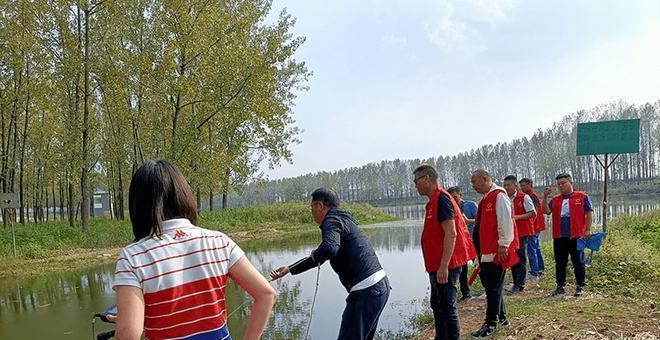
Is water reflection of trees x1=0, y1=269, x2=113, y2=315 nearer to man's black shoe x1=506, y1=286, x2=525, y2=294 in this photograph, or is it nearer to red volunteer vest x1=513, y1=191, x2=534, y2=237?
man's black shoe x1=506, y1=286, x2=525, y2=294

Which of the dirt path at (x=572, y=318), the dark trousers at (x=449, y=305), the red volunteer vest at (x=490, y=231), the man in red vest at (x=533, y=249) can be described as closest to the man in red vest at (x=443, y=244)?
A: the dark trousers at (x=449, y=305)

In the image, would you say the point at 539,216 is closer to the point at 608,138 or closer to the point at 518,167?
the point at 608,138

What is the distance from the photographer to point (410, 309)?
7090mm

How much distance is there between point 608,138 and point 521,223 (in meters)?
3.60

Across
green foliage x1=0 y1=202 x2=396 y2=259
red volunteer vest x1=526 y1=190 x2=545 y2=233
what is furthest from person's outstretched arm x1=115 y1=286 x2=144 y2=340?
green foliage x1=0 y1=202 x2=396 y2=259

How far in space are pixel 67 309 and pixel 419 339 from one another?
6247mm

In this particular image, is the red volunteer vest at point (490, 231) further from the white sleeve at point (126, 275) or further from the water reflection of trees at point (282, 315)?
the white sleeve at point (126, 275)

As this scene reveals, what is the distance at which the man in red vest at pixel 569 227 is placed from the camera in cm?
651

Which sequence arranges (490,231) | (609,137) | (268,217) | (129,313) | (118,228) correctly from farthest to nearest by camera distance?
(268,217)
(118,228)
(609,137)
(490,231)
(129,313)

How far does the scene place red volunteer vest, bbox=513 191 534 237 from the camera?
751 cm

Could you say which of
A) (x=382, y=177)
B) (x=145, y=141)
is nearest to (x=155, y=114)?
(x=145, y=141)

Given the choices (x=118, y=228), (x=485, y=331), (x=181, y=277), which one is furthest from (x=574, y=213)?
(x=118, y=228)

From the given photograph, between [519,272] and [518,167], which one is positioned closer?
[519,272]

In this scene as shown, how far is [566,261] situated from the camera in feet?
21.5
